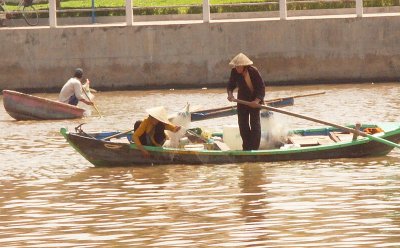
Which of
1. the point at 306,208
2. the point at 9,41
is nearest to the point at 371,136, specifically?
the point at 306,208

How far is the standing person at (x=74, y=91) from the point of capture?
26.9 metres

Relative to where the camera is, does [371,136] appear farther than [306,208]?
Yes

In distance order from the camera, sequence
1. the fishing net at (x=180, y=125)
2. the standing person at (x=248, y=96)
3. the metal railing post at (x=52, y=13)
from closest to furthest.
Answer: the standing person at (x=248, y=96) → the fishing net at (x=180, y=125) → the metal railing post at (x=52, y=13)

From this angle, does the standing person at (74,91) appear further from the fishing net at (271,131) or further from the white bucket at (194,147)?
the fishing net at (271,131)

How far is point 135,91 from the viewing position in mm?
34000

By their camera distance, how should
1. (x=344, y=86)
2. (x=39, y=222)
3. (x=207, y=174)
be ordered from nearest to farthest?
(x=39, y=222)
(x=207, y=174)
(x=344, y=86)

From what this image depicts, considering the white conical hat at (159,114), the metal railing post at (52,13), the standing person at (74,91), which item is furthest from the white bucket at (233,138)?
the metal railing post at (52,13)

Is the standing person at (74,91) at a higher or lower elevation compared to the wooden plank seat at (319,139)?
higher

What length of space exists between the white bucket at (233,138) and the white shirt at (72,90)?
6.83m

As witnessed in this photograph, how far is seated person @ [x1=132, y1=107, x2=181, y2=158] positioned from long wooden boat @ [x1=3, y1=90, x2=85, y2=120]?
776cm

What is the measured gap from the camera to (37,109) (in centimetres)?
2762

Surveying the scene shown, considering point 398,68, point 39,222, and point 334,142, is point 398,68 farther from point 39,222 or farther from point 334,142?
point 39,222

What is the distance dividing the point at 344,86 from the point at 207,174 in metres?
14.5

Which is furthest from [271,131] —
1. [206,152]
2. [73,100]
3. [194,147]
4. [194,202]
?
[73,100]
